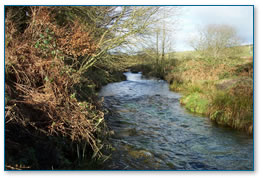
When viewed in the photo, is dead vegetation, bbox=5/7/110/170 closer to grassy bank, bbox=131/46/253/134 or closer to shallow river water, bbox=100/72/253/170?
shallow river water, bbox=100/72/253/170

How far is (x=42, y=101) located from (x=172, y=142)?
371 centimetres

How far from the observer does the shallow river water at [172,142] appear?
5.08 metres

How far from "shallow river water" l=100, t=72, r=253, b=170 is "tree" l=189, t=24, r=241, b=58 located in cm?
279

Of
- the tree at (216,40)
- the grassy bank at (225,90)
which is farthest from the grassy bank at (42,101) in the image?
the grassy bank at (225,90)

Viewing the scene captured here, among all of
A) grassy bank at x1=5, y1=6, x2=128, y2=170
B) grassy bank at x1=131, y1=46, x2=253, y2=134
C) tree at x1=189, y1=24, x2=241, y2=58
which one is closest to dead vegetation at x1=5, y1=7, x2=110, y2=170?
grassy bank at x1=5, y1=6, x2=128, y2=170

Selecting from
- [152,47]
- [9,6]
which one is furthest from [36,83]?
[152,47]

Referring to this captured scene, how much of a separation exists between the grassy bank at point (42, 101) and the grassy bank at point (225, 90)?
4.18 metres

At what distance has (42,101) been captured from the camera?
4707 mm

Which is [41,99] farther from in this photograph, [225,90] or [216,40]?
[225,90]

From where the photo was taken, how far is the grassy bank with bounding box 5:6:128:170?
4246mm

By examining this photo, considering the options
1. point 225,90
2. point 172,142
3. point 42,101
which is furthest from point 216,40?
point 42,101

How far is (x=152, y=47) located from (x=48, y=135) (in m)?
4.77

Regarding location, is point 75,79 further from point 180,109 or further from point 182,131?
point 180,109

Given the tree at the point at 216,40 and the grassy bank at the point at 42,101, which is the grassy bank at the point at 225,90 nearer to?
the tree at the point at 216,40
